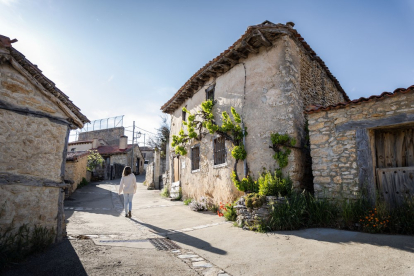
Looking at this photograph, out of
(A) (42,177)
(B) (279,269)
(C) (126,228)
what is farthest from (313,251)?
(A) (42,177)

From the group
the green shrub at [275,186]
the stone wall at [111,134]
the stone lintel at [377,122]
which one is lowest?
the green shrub at [275,186]

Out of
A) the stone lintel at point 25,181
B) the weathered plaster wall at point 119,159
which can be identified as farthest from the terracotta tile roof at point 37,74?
the weathered plaster wall at point 119,159

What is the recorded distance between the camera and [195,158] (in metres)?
11.1

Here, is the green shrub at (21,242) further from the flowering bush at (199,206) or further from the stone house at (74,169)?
the stone house at (74,169)

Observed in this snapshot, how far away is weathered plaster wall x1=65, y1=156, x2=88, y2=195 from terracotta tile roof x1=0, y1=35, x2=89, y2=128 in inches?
363

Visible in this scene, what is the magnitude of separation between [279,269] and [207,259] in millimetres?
1226

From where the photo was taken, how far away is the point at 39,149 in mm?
4695

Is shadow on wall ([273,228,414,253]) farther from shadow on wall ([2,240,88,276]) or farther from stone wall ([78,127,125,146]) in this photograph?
stone wall ([78,127,125,146])

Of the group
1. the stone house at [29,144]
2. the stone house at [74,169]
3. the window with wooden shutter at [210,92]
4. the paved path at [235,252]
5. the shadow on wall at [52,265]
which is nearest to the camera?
the shadow on wall at [52,265]

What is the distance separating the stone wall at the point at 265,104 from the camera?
7293 mm

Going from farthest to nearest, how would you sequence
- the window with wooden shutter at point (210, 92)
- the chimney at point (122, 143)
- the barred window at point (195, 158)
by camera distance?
the chimney at point (122, 143) < the barred window at point (195, 158) < the window with wooden shutter at point (210, 92)

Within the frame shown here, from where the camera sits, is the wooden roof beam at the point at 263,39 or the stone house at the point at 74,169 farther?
the stone house at the point at 74,169

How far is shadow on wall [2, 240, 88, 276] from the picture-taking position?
3510 millimetres

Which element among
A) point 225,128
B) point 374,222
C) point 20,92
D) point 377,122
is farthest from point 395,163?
point 20,92
